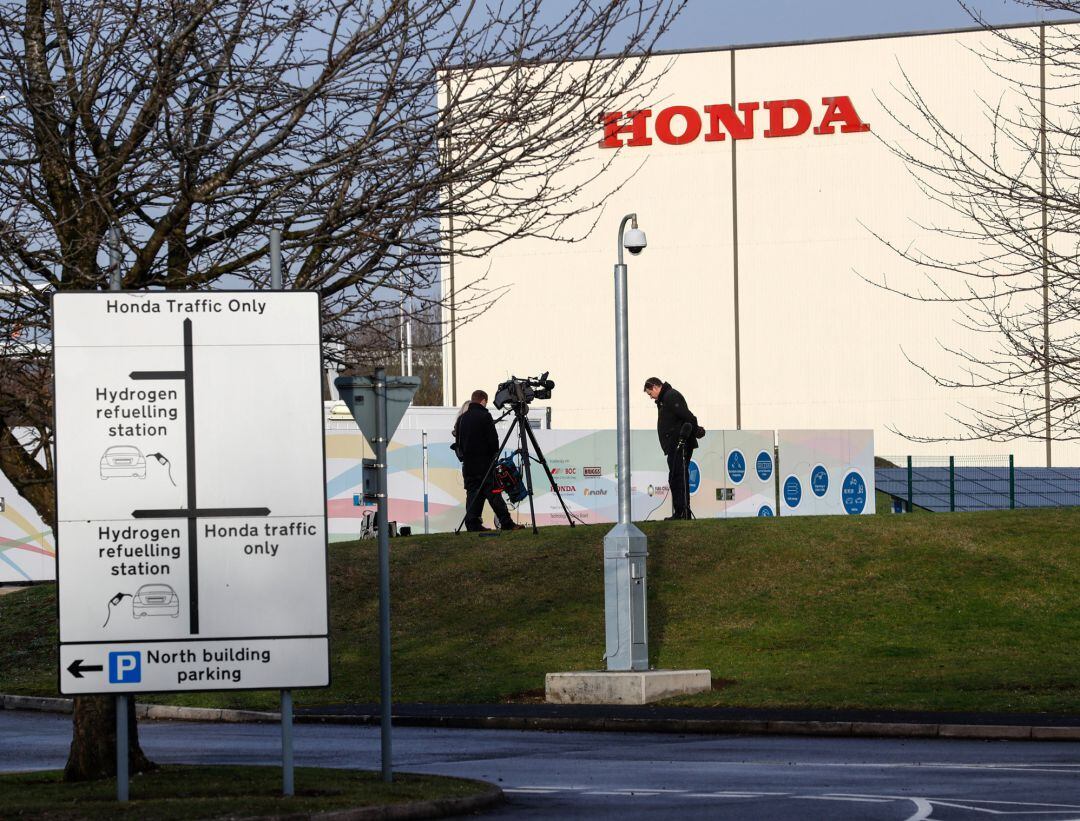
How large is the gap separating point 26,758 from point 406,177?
6.41m

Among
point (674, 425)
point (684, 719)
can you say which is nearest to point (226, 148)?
point (684, 719)

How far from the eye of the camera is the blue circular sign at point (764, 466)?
38.2m

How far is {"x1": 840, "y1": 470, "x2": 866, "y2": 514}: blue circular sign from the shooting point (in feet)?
130

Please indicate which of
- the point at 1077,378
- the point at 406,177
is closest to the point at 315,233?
the point at 406,177

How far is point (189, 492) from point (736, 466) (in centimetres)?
2749

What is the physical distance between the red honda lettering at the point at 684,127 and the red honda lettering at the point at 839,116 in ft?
12.6

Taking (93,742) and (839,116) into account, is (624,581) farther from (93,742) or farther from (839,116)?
(839,116)

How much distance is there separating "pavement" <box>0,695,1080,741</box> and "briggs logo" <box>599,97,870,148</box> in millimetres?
37098

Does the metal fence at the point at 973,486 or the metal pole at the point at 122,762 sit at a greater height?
the metal fence at the point at 973,486

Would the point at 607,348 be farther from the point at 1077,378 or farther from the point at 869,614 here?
the point at 1077,378

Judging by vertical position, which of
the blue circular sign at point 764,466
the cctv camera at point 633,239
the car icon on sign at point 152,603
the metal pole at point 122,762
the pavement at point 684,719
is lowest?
the pavement at point 684,719

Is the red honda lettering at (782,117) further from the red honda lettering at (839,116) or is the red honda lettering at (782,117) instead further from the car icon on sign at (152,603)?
the car icon on sign at (152,603)

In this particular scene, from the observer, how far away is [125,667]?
35.6ft

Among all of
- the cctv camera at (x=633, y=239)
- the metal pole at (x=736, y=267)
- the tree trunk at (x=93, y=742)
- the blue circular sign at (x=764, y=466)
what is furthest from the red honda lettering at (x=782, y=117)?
the tree trunk at (x=93, y=742)
